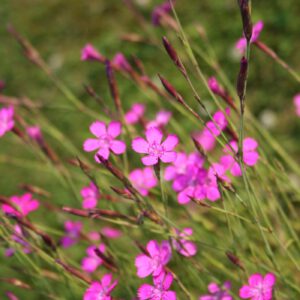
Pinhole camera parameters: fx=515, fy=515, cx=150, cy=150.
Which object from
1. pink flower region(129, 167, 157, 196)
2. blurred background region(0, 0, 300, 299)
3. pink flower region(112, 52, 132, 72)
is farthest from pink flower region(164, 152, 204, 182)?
blurred background region(0, 0, 300, 299)

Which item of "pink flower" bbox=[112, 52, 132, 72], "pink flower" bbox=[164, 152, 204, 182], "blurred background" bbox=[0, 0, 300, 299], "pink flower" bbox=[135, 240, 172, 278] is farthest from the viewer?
"blurred background" bbox=[0, 0, 300, 299]

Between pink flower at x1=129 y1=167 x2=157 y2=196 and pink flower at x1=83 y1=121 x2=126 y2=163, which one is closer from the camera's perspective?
pink flower at x1=83 y1=121 x2=126 y2=163

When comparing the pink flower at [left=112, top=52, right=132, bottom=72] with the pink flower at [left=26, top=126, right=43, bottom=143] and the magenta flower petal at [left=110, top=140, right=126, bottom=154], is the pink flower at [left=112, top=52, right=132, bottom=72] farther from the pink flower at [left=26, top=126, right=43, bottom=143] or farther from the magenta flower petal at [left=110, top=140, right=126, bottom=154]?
the magenta flower petal at [left=110, top=140, right=126, bottom=154]

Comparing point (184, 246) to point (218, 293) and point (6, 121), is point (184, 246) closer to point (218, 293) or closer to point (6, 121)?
point (218, 293)

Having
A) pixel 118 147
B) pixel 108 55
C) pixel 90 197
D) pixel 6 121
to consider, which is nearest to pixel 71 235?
pixel 90 197

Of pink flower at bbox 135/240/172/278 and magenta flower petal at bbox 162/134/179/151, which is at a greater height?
magenta flower petal at bbox 162/134/179/151

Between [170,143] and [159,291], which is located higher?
[170,143]

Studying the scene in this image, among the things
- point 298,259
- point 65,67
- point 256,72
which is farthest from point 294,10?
point 298,259

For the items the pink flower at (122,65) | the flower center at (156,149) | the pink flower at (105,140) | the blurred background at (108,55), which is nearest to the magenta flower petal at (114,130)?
the pink flower at (105,140)
